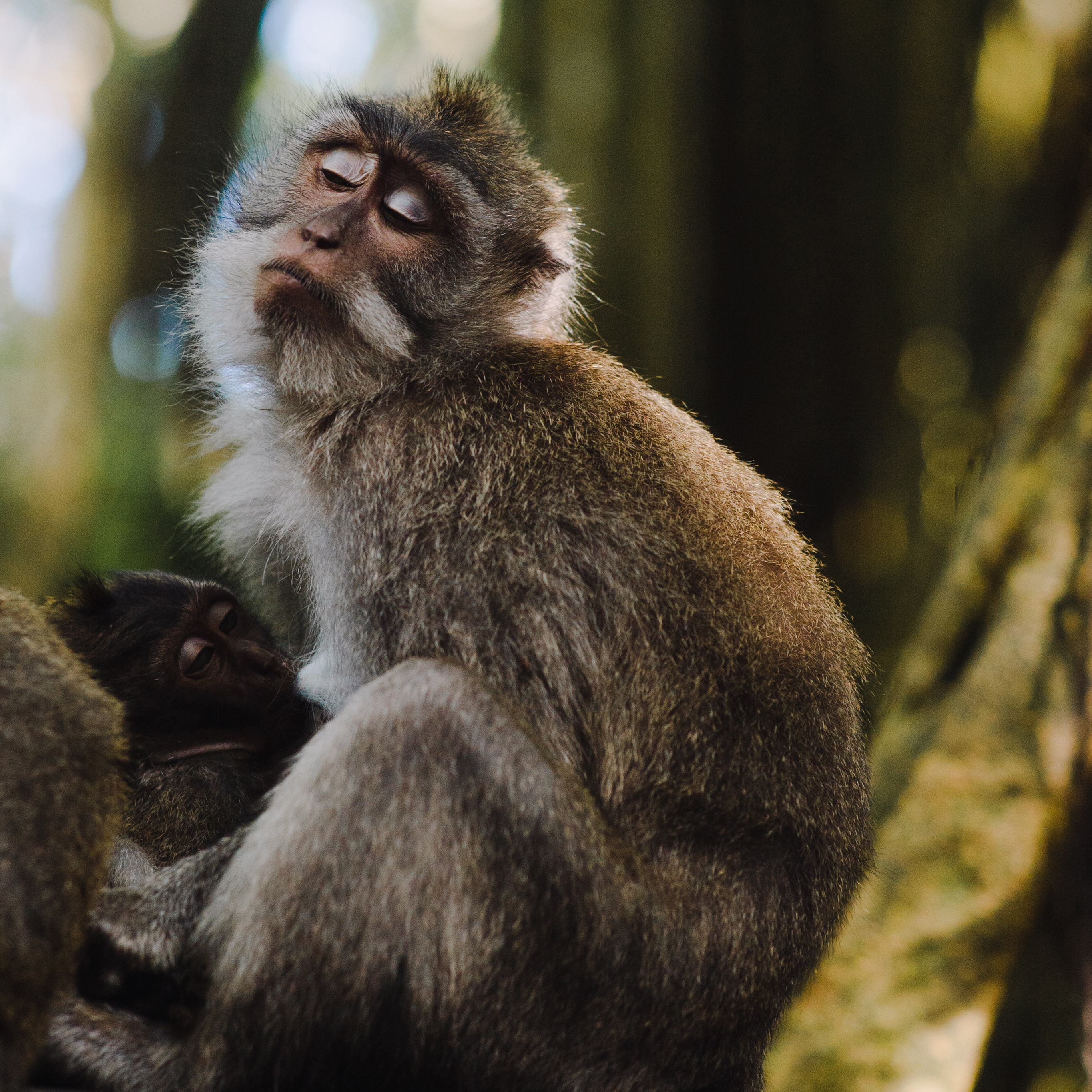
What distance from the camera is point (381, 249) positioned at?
3760 mm

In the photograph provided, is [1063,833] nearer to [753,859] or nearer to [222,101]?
[753,859]

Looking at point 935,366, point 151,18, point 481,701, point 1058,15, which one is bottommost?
point 481,701

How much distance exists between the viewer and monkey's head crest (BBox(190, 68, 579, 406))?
366 centimetres

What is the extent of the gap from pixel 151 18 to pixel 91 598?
28.8 feet

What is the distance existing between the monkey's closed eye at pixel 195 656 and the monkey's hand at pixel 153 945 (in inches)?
39.8

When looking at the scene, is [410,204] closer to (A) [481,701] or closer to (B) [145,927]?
(A) [481,701]

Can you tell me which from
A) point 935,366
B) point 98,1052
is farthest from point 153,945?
point 935,366

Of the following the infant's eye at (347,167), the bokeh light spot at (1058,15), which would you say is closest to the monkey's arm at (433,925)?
the infant's eye at (347,167)

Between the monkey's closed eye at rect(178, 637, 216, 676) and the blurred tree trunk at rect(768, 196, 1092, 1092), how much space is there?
2.73 m

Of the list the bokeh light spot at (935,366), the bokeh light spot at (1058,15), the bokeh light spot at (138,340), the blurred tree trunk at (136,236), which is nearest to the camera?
the bokeh light spot at (1058,15)

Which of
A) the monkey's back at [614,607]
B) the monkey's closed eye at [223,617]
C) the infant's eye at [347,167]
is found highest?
the infant's eye at [347,167]

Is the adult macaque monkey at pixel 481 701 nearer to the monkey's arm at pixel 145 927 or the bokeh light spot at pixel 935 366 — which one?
the monkey's arm at pixel 145 927

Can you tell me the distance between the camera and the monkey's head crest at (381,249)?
3.66m

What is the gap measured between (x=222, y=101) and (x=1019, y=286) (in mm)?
7152
